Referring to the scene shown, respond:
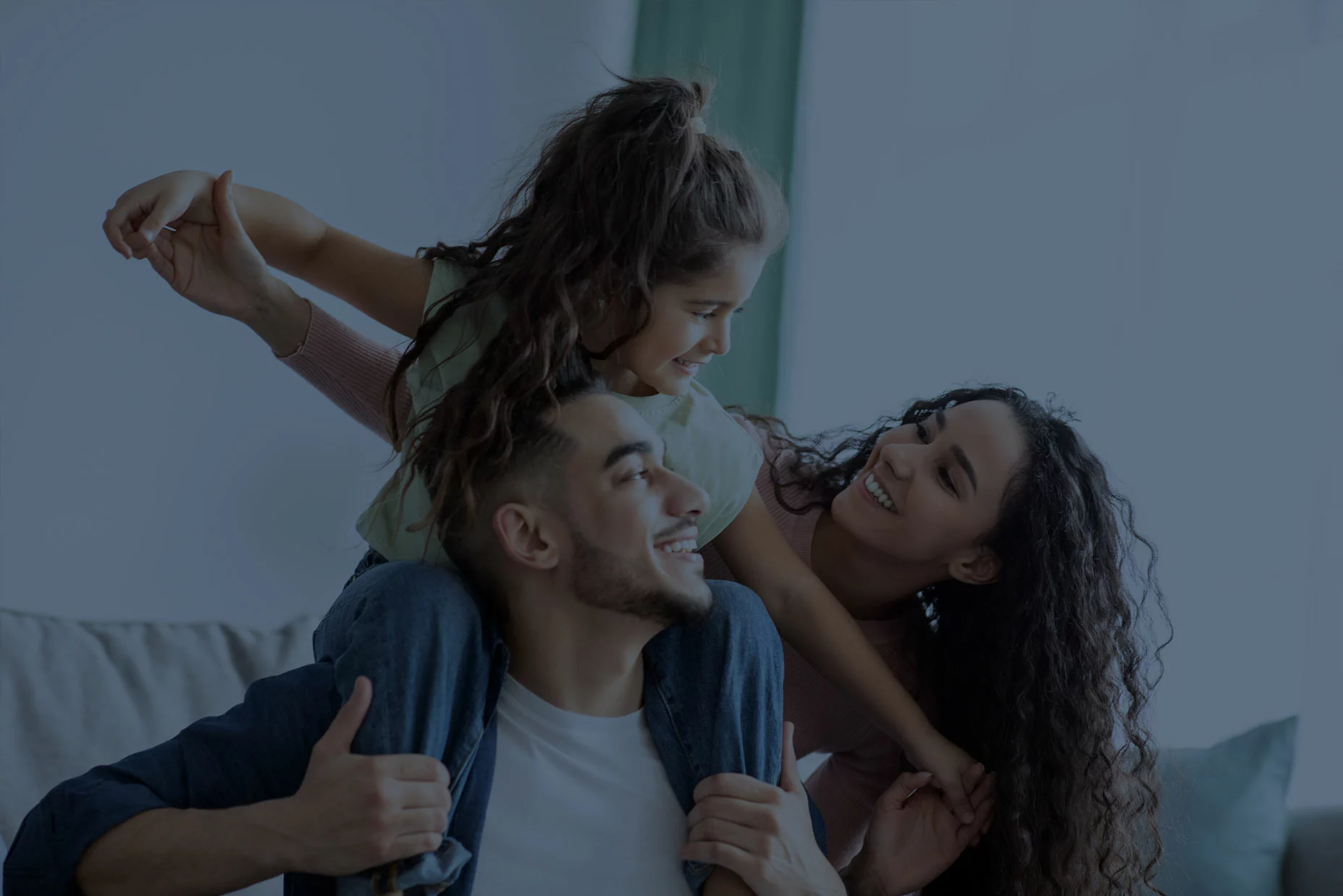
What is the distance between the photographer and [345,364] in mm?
1688

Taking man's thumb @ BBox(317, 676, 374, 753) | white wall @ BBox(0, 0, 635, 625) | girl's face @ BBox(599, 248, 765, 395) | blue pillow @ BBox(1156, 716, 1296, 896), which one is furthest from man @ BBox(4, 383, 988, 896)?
white wall @ BBox(0, 0, 635, 625)

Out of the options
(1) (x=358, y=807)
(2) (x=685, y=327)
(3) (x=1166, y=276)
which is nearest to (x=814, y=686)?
(2) (x=685, y=327)

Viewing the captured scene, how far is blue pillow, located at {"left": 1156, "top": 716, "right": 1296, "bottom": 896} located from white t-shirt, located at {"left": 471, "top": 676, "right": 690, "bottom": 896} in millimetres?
969

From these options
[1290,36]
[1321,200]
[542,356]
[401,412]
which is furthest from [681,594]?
[1290,36]

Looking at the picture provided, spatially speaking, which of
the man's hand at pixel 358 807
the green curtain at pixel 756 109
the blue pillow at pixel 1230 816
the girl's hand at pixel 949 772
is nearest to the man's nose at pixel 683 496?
the man's hand at pixel 358 807

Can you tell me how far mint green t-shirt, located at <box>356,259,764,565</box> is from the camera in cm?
141

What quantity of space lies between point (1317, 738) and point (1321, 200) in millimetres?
906

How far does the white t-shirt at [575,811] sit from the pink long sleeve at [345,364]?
20.8 inches

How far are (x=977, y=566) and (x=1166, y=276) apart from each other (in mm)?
788

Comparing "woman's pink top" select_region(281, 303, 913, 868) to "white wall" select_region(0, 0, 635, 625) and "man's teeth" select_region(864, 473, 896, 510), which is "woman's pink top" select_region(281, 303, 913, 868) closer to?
"man's teeth" select_region(864, 473, 896, 510)

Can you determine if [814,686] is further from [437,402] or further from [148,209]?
[148,209]

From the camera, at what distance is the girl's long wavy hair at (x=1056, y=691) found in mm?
1562

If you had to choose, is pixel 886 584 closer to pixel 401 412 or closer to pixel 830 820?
pixel 830 820

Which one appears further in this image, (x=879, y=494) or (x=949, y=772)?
(x=879, y=494)
